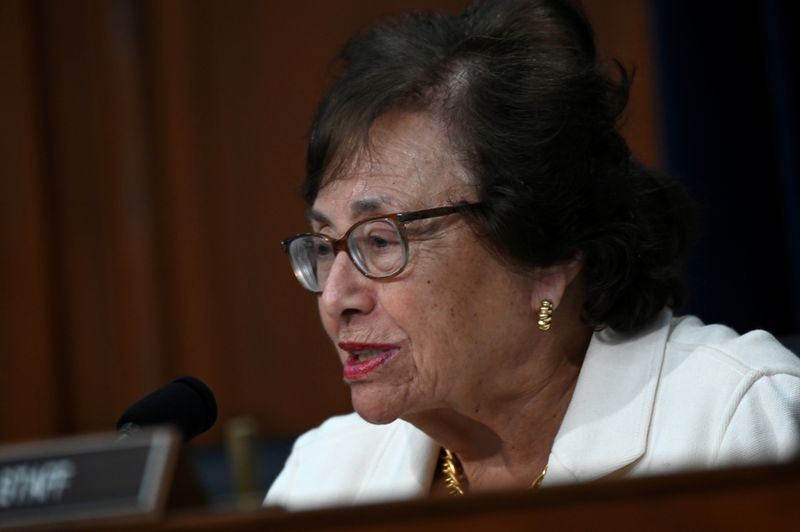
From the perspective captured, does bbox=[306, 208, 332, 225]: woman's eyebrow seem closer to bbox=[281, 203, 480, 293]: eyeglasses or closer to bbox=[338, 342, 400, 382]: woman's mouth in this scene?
bbox=[281, 203, 480, 293]: eyeglasses

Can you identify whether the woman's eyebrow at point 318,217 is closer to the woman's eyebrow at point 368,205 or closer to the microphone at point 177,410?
the woman's eyebrow at point 368,205

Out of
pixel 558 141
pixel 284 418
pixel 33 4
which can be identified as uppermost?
pixel 33 4

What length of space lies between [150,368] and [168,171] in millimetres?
549

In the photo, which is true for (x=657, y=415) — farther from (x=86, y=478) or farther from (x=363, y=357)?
(x=86, y=478)

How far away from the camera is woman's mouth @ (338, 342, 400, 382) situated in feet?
5.65

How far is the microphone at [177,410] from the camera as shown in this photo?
50.9 inches

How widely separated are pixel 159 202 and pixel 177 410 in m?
1.96

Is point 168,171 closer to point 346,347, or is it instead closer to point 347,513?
point 346,347

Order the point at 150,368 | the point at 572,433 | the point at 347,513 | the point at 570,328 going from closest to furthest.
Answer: the point at 347,513 → the point at 572,433 → the point at 570,328 → the point at 150,368

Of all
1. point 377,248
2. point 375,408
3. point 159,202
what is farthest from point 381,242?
point 159,202

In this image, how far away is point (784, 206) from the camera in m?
2.65

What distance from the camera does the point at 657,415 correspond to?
171 cm

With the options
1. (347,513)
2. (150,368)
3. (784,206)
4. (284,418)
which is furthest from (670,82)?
(347,513)

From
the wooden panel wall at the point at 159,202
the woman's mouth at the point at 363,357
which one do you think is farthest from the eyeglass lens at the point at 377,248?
the wooden panel wall at the point at 159,202
